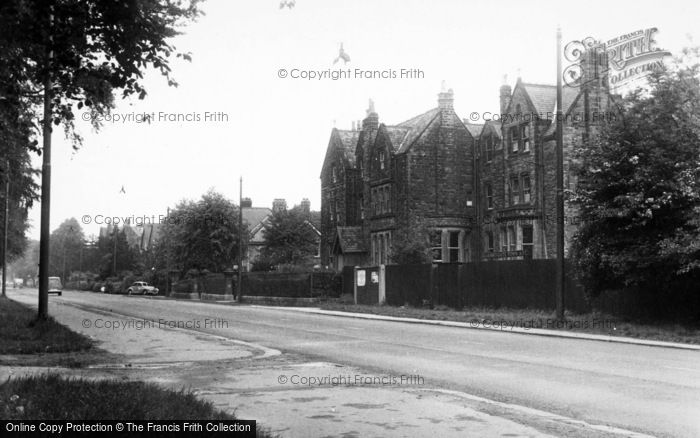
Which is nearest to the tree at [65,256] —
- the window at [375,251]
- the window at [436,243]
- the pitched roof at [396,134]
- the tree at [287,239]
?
the tree at [287,239]

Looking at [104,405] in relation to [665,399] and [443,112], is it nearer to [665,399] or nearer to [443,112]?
[665,399]

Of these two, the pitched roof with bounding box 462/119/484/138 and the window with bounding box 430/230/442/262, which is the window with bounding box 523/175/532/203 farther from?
the pitched roof with bounding box 462/119/484/138

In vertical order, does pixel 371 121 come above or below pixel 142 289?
above

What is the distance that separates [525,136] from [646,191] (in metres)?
19.7

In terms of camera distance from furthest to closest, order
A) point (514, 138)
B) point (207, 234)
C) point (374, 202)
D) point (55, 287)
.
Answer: point (55, 287), point (207, 234), point (374, 202), point (514, 138)

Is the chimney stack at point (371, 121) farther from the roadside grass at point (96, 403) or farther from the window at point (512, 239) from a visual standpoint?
the roadside grass at point (96, 403)

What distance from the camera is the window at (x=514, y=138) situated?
4319 cm

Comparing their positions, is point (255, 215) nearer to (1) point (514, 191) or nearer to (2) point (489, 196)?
(2) point (489, 196)

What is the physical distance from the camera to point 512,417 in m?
8.93

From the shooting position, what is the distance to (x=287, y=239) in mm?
60906

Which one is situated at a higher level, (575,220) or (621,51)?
(621,51)

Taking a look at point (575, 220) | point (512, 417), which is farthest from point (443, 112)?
point (512, 417)

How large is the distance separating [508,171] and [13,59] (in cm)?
3574

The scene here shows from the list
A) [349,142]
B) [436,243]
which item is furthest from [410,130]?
[349,142]
